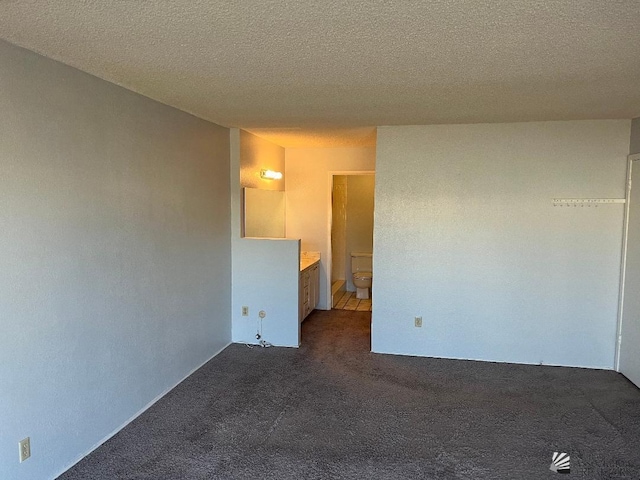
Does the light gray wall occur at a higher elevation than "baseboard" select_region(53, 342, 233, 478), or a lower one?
higher

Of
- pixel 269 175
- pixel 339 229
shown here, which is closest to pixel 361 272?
pixel 339 229

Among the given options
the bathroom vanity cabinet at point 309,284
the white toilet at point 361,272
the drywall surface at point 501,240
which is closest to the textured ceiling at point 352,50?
the drywall surface at point 501,240

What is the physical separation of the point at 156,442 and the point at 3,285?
1387 millimetres

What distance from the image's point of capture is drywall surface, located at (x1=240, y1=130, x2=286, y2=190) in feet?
16.1

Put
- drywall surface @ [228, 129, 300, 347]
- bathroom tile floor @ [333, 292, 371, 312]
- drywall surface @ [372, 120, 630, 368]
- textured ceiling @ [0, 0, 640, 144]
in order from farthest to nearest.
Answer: bathroom tile floor @ [333, 292, 371, 312] → drywall surface @ [228, 129, 300, 347] → drywall surface @ [372, 120, 630, 368] → textured ceiling @ [0, 0, 640, 144]

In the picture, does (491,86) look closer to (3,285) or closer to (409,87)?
(409,87)

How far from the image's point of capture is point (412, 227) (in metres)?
4.50

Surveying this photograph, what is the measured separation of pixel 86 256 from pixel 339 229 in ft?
17.0

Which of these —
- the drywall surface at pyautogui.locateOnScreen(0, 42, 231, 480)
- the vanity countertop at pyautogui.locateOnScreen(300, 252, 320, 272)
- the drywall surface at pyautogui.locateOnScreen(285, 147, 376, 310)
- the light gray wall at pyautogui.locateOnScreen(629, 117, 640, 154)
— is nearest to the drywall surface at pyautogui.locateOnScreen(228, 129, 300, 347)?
the vanity countertop at pyautogui.locateOnScreen(300, 252, 320, 272)

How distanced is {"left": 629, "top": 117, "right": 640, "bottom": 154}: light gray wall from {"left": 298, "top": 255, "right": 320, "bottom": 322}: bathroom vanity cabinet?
3.31m

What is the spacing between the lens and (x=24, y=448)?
234 cm
